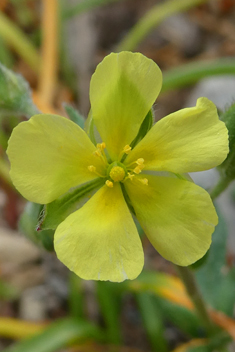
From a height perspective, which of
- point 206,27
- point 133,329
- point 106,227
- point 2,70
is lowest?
point 133,329

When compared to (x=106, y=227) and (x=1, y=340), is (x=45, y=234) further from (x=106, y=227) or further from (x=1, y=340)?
(x=1, y=340)

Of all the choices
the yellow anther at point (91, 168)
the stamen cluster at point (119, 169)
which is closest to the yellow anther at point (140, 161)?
the stamen cluster at point (119, 169)

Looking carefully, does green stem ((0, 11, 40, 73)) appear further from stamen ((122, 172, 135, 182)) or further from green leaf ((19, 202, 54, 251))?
stamen ((122, 172, 135, 182))

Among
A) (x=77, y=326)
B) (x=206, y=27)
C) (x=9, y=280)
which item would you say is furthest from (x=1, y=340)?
(x=206, y=27)

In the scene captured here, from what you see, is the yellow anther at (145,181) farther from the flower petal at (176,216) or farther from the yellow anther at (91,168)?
the yellow anther at (91,168)

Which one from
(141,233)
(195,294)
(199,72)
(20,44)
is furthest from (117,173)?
(20,44)
